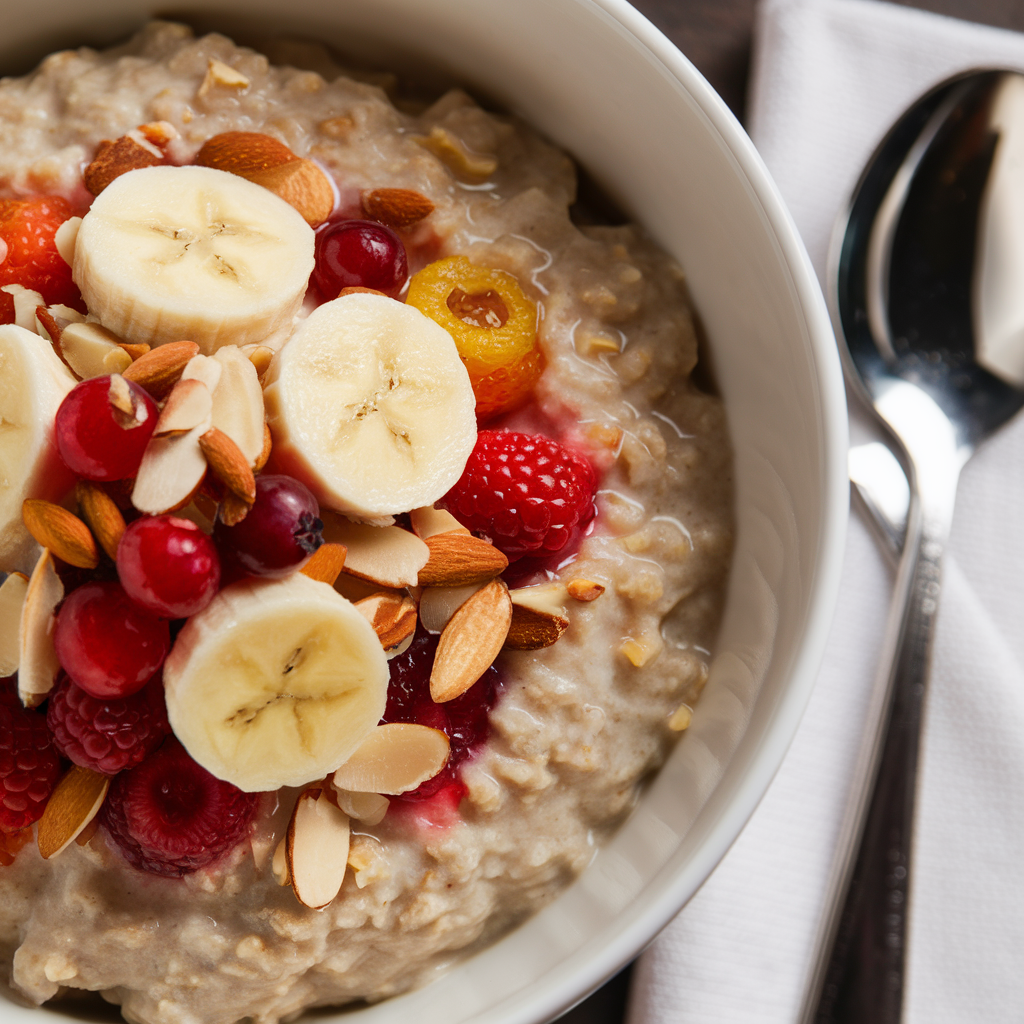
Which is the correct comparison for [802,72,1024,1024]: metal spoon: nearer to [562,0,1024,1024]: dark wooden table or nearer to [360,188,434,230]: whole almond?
[562,0,1024,1024]: dark wooden table

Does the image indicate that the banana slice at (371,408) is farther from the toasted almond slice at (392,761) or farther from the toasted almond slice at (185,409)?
the toasted almond slice at (392,761)

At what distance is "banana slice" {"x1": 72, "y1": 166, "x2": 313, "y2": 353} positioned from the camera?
4.42 ft

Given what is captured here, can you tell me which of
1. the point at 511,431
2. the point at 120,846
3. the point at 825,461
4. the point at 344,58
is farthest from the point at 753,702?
the point at 344,58

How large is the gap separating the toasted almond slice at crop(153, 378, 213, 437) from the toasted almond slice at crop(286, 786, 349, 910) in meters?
0.54

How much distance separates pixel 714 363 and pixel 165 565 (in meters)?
0.98

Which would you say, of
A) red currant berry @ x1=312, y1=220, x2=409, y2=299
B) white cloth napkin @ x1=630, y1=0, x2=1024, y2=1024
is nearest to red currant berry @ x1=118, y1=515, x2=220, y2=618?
red currant berry @ x1=312, y1=220, x2=409, y2=299

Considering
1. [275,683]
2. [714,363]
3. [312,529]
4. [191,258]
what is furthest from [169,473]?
[714,363]

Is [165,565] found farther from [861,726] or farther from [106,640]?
[861,726]

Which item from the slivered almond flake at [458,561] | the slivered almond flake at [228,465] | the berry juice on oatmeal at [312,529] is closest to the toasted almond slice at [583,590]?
the berry juice on oatmeal at [312,529]

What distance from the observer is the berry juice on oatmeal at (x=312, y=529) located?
1.20m

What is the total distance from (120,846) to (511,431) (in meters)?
0.82

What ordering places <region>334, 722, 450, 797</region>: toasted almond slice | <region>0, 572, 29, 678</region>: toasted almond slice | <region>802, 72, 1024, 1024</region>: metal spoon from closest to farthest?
<region>0, 572, 29, 678</region>: toasted almond slice
<region>334, 722, 450, 797</region>: toasted almond slice
<region>802, 72, 1024, 1024</region>: metal spoon

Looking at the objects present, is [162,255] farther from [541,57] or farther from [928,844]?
[928,844]

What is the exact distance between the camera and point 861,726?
1.94 m
